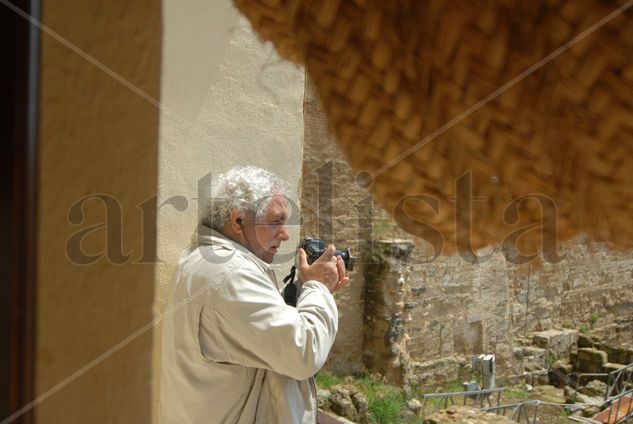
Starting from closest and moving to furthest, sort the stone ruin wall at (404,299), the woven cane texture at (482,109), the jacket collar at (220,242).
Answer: the woven cane texture at (482,109)
the jacket collar at (220,242)
the stone ruin wall at (404,299)

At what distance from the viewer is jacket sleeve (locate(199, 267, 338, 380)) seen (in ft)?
3.68

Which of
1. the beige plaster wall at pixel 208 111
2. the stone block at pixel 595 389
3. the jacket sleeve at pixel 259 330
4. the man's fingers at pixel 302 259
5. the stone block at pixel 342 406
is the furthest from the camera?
the stone block at pixel 595 389

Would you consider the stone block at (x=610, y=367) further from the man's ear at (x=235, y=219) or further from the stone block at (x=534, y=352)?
the man's ear at (x=235, y=219)

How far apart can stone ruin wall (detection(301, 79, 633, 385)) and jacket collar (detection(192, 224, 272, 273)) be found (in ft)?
11.8

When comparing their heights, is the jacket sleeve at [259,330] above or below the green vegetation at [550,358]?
above

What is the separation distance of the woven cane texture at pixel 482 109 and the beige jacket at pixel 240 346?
78cm

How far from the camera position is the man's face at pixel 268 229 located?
1.37 metres

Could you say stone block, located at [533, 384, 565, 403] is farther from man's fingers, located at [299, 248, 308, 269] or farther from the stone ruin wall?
man's fingers, located at [299, 248, 308, 269]

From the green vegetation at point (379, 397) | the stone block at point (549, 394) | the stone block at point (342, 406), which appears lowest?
the stone block at point (549, 394)

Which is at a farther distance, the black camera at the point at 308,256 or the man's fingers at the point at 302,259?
the black camera at the point at 308,256

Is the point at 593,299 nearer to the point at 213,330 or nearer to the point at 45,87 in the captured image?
the point at 213,330

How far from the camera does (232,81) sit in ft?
6.38

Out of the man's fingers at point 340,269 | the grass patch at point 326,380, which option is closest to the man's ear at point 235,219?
the man's fingers at point 340,269

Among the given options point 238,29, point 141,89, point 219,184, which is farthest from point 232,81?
point 141,89
